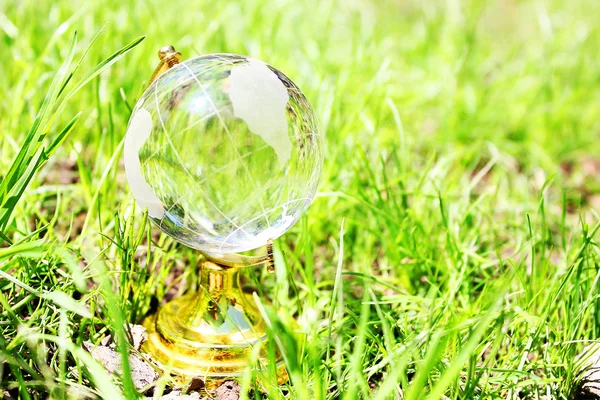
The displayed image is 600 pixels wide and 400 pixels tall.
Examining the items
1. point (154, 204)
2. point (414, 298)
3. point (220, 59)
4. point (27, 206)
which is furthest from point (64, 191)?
point (414, 298)

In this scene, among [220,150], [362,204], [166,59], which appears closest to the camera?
[220,150]

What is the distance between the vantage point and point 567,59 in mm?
3781

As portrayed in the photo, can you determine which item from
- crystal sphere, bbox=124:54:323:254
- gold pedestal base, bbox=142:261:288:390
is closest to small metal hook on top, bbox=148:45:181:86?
crystal sphere, bbox=124:54:323:254

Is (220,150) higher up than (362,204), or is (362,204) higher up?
(220,150)

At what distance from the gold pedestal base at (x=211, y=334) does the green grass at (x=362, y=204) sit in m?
0.09

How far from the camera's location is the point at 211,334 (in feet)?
5.04

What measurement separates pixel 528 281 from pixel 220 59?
1.07 meters

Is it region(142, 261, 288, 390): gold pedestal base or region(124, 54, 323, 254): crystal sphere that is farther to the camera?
region(142, 261, 288, 390): gold pedestal base

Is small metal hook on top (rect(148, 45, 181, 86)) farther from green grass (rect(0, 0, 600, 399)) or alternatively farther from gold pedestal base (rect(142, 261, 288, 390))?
gold pedestal base (rect(142, 261, 288, 390))

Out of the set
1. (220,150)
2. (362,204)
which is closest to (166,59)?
(220,150)

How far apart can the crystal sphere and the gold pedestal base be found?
192mm

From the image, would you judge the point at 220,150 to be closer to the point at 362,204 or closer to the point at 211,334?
the point at 211,334

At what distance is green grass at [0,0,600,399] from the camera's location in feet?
4.54

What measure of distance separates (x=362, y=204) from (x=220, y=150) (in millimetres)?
847
